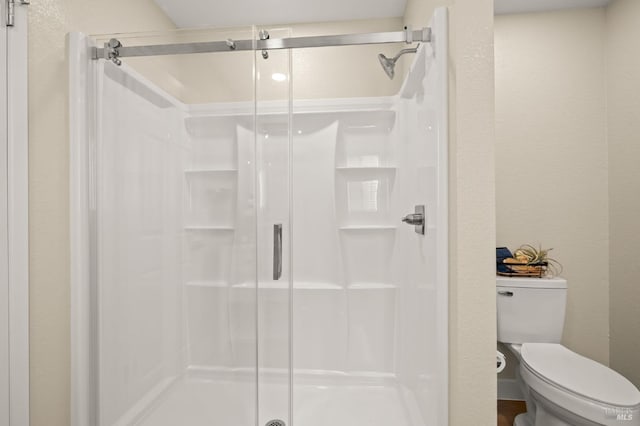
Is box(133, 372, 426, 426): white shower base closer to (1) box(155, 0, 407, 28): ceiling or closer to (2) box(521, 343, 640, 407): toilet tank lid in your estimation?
(2) box(521, 343, 640, 407): toilet tank lid

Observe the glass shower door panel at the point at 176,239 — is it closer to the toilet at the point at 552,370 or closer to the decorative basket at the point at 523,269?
the toilet at the point at 552,370

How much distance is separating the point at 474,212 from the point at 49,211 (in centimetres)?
153

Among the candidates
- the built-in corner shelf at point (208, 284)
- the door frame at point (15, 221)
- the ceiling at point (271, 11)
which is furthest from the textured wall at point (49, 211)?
the ceiling at point (271, 11)

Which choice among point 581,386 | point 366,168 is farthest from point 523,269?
point 366,168

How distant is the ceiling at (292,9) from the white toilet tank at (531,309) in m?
1.72

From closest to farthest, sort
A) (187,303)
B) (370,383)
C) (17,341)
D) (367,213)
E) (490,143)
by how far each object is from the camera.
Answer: (490,143) → (17,341) → (187,303) → (370,383) → (367,213)

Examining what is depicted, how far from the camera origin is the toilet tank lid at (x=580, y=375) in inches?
59.0

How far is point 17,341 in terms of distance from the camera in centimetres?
129

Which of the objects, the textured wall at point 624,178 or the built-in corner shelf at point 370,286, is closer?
the textured wall at point 624,178

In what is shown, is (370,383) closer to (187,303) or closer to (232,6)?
(187,303)

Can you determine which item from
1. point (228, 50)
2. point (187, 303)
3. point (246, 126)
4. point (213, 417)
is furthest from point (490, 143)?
point (213, 417)

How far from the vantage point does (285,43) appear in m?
1.34

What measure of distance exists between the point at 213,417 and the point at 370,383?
3.84 ft

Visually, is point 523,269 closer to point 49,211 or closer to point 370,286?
point 370,286
